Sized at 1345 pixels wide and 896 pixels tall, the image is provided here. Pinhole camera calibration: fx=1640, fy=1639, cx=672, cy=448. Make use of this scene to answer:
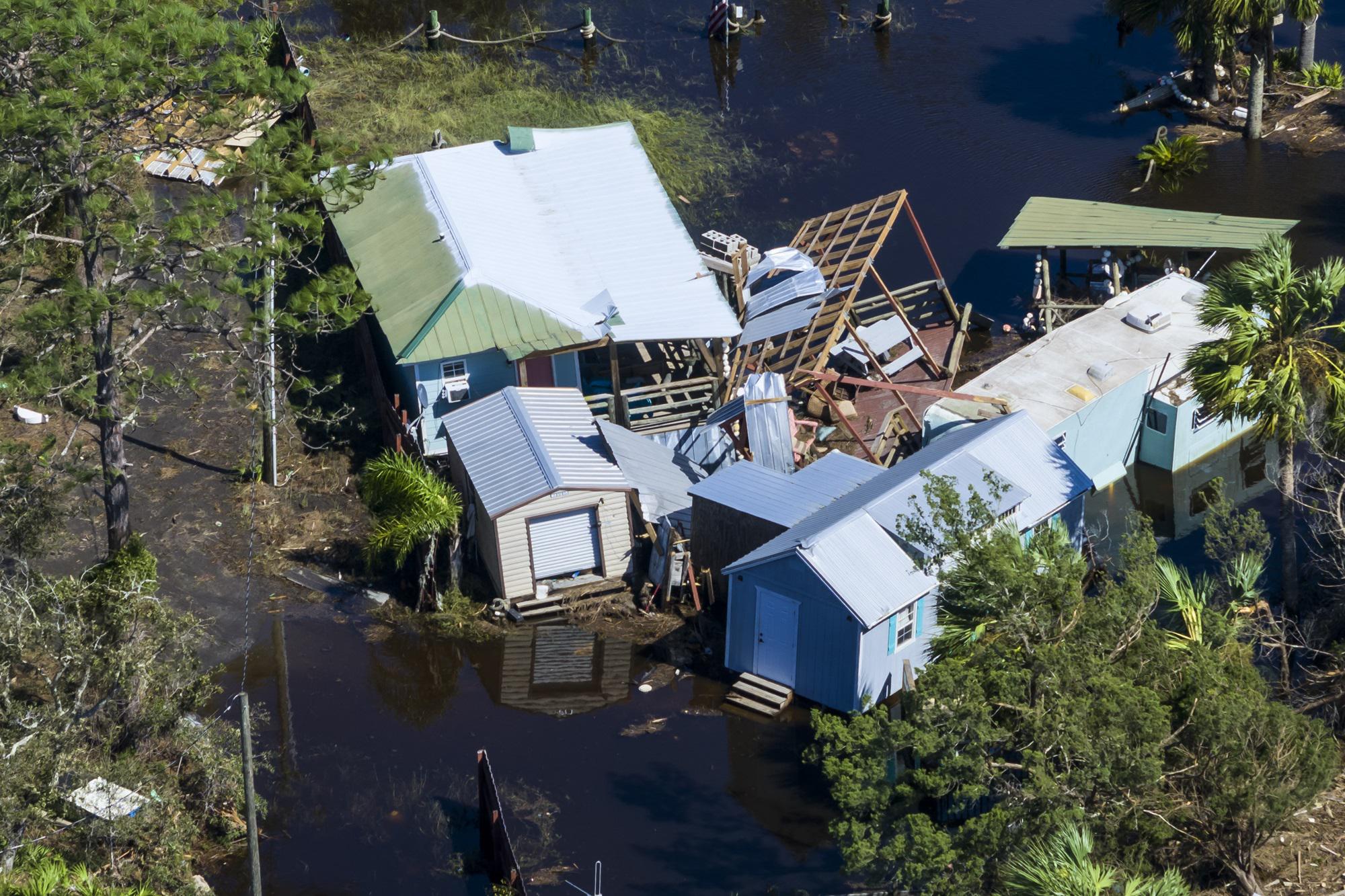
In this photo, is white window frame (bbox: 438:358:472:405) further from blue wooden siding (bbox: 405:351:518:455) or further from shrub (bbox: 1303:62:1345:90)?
shrub (bbox: 1303:62:1345:90)

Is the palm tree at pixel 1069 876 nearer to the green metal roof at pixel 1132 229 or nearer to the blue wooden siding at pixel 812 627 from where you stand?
the blue wooden siding at pixel 812 627

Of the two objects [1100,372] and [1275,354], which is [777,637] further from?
[1100,372]

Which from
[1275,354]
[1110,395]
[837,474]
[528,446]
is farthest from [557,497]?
[1275,354]

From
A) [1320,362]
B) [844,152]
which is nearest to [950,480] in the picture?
[1320,362]

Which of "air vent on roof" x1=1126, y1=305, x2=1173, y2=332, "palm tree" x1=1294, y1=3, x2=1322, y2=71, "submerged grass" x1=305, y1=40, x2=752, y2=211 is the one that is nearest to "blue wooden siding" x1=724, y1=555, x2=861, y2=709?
"air vent on roof" x1=1126, y1=305, x2=1173, y2=332

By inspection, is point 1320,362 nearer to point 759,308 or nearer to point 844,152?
point 759,308

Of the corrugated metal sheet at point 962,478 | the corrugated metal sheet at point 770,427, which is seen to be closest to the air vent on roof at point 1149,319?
the corrugated metal sheet at point 962,478
